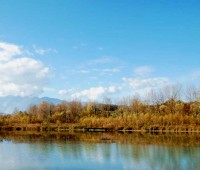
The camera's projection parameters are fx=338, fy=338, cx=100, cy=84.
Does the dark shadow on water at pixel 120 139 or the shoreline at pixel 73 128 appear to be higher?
the shoreline at pixel 73 128

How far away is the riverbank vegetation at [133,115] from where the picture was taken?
59.2 meters

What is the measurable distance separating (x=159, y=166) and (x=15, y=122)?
2223 inches

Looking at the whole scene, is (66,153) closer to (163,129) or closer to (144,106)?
(163,129)

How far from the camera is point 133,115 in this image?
64.4 meters

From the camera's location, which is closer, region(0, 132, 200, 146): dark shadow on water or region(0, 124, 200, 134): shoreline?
region(0, 132, 200, 146): dark shadow on water

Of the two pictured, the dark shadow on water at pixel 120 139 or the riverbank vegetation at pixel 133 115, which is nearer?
the dark shadow on water at pixel 120 139

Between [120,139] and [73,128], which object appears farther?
[73,128]

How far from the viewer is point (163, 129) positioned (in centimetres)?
5756

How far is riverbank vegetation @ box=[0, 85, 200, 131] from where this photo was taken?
2331 inches

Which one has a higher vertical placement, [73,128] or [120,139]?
[73,128]

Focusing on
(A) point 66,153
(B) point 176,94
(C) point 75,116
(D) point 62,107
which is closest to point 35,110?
(D) point 62,107

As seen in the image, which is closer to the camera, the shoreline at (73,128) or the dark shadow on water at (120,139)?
the dark shadow on water at (120,139)

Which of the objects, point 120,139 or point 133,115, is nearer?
point 120,139

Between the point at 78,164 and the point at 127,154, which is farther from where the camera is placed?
the point at 127,154
